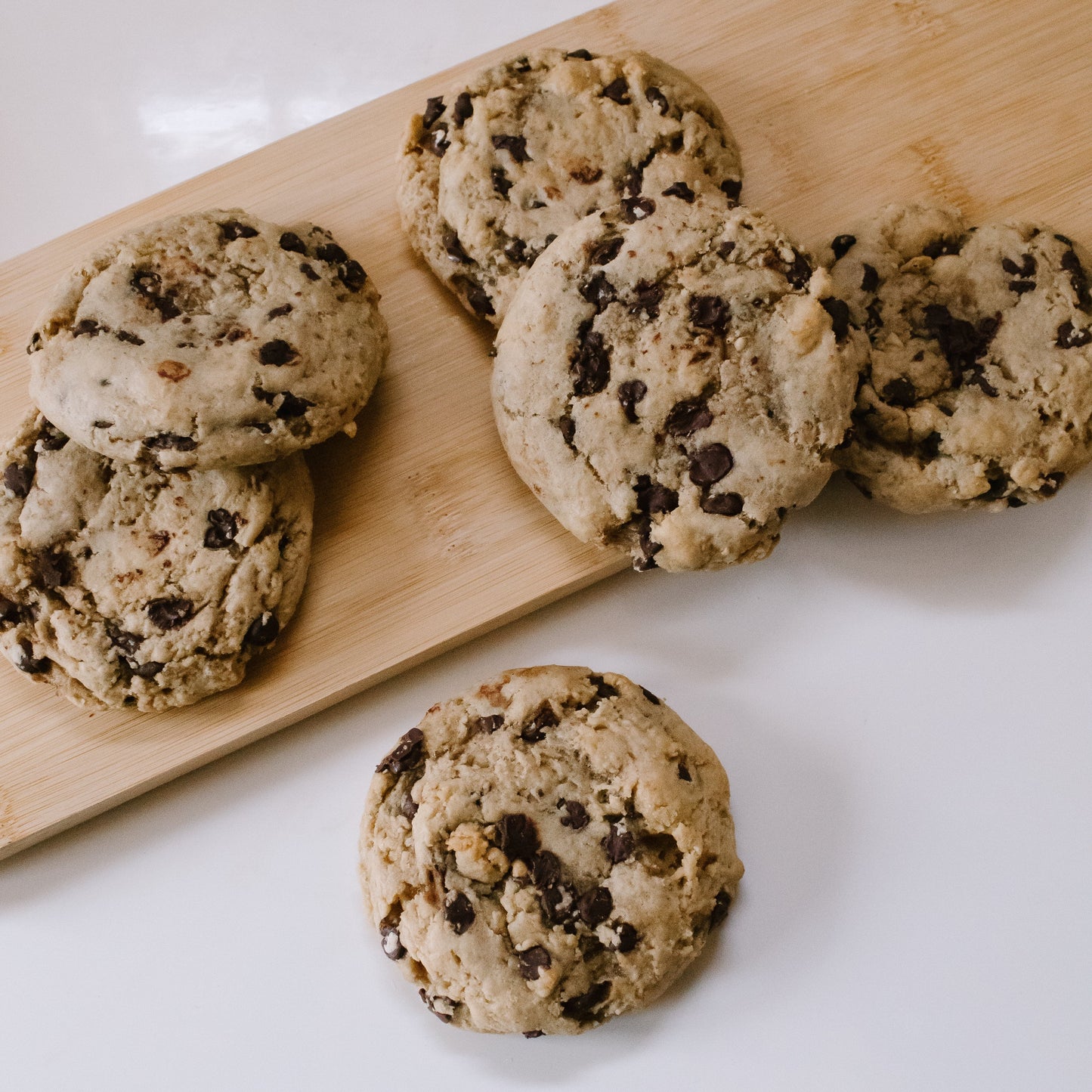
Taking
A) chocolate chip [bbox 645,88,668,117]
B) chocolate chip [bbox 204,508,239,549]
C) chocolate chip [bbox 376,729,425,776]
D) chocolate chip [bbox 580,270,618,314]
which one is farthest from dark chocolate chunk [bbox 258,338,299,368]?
chocolate chip [bbox 645,88,668,117]

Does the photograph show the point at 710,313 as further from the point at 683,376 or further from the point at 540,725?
the point at 540,725

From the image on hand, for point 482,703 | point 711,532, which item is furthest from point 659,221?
point 482,703

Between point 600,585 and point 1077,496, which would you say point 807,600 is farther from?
point 1077,496

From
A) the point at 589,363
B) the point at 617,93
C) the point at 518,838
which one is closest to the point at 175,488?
the point at 589,363

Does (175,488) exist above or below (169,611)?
above

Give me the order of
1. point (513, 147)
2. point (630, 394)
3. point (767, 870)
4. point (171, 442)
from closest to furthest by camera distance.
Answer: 1. point (171, 442)
2. point (630, 394)
3. point (513, 147)
4. point (767, 870)

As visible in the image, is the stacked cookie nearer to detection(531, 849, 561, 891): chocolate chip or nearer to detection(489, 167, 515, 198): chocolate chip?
detection(489, 167, 515, 198): chocolate chip
